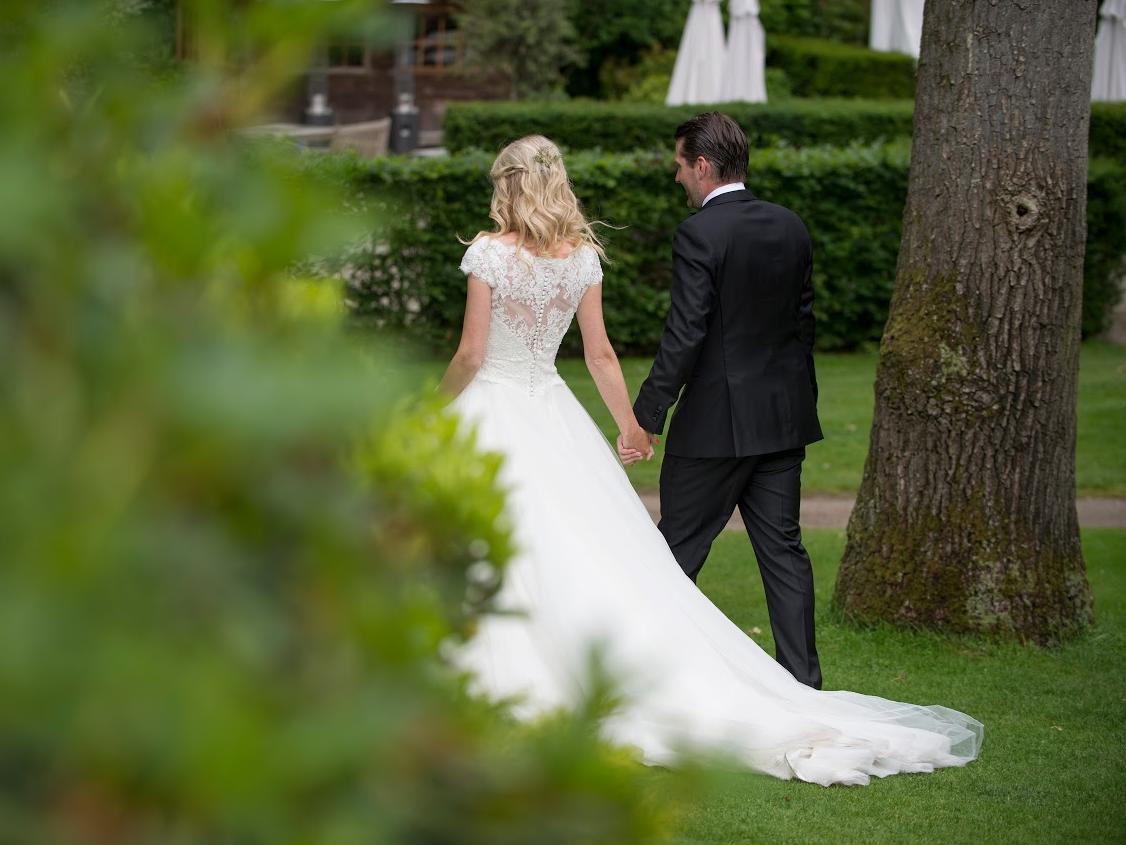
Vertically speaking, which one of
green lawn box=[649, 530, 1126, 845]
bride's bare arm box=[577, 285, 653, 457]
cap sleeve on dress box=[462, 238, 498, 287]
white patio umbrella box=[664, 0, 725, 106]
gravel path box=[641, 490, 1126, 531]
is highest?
white patio umbrella box=[664, 0, 725, 106]

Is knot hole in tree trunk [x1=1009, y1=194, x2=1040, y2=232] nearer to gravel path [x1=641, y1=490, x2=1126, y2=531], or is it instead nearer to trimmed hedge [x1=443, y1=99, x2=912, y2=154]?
gravel path [x1=641, y1=490, x2=1126, y2=531]

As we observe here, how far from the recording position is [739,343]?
518cm

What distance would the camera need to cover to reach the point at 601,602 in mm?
4695

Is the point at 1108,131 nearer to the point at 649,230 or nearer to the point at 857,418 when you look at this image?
the point at 649,230

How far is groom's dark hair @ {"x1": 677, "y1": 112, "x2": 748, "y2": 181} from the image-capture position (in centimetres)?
516

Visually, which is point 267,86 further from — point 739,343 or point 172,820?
point 739,343

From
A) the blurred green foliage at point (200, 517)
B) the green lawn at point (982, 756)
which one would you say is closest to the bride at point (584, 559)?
the green lawn at point (982, 756)

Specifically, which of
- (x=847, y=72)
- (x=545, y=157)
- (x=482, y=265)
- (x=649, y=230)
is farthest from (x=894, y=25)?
(x=482, y=265)

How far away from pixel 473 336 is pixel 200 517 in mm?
4101

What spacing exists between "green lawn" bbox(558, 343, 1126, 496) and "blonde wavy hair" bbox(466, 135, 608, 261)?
3.73m

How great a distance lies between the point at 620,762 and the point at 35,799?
29.6 inches

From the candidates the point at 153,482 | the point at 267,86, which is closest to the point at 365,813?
the point at 153,482

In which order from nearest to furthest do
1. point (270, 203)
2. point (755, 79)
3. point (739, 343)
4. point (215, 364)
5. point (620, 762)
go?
point (215, 364) → point (270, 203) → point (620, 762) → point (739, 343) → point (755, 79)

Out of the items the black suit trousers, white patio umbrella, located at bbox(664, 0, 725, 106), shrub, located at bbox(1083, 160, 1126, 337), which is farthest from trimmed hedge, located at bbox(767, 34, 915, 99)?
the black suit trousers
